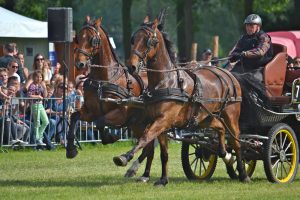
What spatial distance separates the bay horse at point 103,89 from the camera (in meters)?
15.5

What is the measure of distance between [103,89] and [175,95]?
177cm

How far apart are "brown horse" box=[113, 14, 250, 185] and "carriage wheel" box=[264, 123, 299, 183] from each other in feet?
1.60

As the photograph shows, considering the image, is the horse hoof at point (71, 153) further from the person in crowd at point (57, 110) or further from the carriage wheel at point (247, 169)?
the person in crowd at point (57, 110)

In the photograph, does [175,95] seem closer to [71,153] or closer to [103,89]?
[103,89]

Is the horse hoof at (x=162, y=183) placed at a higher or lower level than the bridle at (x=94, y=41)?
lower

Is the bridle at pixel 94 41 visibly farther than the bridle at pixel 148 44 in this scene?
Yes

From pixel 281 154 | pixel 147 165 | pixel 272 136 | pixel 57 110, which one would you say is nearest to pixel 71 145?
pixel 147 165

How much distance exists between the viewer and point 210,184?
587 inches

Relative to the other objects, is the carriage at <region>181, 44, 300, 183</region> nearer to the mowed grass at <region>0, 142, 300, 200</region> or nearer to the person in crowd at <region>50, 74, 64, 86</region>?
the mowed grass at <region>0, 142, 300, 200</region>

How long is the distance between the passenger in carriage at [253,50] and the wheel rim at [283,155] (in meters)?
0.91

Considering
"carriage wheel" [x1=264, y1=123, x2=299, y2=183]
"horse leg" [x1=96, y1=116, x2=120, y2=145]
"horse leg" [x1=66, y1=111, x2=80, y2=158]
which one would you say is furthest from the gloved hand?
"horse leg" [x1=66, y1=111, x2=80, y2=158]

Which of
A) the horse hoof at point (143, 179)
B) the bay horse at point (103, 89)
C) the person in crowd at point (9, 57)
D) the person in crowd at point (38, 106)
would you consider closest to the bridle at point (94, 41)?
the bay horse at point (103, 89)

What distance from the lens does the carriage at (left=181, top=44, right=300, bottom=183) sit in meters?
15.2

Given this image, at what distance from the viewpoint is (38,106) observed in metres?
21.6
